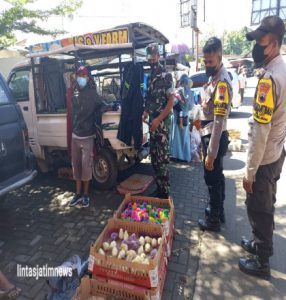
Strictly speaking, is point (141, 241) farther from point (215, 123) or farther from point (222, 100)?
point (222, 100)

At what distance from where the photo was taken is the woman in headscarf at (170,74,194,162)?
5.68 metres

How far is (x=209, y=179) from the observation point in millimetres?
3344

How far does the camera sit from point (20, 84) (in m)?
5.14

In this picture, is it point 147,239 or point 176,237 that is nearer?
point 147,239

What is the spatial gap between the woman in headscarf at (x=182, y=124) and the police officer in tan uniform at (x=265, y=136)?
10.5 ft

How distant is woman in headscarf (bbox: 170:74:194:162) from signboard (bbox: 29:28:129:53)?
1.98 metres

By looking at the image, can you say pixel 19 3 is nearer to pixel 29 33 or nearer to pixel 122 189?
pixel 29 33

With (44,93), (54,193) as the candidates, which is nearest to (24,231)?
(54,193)

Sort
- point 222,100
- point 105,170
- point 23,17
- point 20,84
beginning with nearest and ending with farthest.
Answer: point 222,100
point 105,170
point 20,84
point 23,17

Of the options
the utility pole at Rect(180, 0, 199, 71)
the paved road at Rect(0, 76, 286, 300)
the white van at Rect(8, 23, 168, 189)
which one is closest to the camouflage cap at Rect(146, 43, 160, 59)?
the white van at Rect(8, 23, 168, 189)

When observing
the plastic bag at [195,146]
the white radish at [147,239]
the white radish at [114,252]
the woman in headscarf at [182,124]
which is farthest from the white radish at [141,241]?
the plastic bag at [195,146]

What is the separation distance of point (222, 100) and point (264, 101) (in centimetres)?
65

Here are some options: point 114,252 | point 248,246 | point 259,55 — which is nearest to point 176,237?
point 248,246

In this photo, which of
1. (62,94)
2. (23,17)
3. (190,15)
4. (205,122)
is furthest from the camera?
(190,15)
